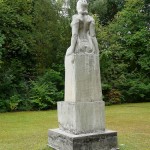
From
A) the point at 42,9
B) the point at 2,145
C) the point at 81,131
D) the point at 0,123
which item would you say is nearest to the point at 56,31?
the point at 42,9

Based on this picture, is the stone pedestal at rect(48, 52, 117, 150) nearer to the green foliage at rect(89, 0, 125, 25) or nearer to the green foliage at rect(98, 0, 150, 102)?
the green foliage at rect(98, 0, 150, 102)

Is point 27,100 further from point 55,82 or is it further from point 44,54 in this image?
point 44,54

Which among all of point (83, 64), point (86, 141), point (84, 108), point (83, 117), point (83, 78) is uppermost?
point (83, 64)

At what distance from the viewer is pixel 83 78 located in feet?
23.0

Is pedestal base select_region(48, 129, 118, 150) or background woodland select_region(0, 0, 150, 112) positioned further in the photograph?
background woodland select_region(0, 0, 150, 112)

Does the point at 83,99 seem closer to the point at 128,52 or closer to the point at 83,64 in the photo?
the point at 83,64

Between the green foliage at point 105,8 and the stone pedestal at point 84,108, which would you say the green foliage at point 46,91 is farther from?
the stone pedestal at point 84,108

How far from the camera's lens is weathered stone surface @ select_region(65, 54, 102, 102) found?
696 cm

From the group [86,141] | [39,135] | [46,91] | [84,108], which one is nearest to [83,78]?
[84,108]

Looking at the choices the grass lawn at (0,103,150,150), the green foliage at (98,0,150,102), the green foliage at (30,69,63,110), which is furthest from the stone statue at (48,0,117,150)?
the green foliage at (98,0,150,102)

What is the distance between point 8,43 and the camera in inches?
870

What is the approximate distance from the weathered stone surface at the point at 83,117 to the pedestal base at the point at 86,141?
0.48 feet

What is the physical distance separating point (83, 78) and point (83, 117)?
814 mm

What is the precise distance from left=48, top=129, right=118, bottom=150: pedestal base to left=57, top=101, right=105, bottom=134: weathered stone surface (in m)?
0.15
